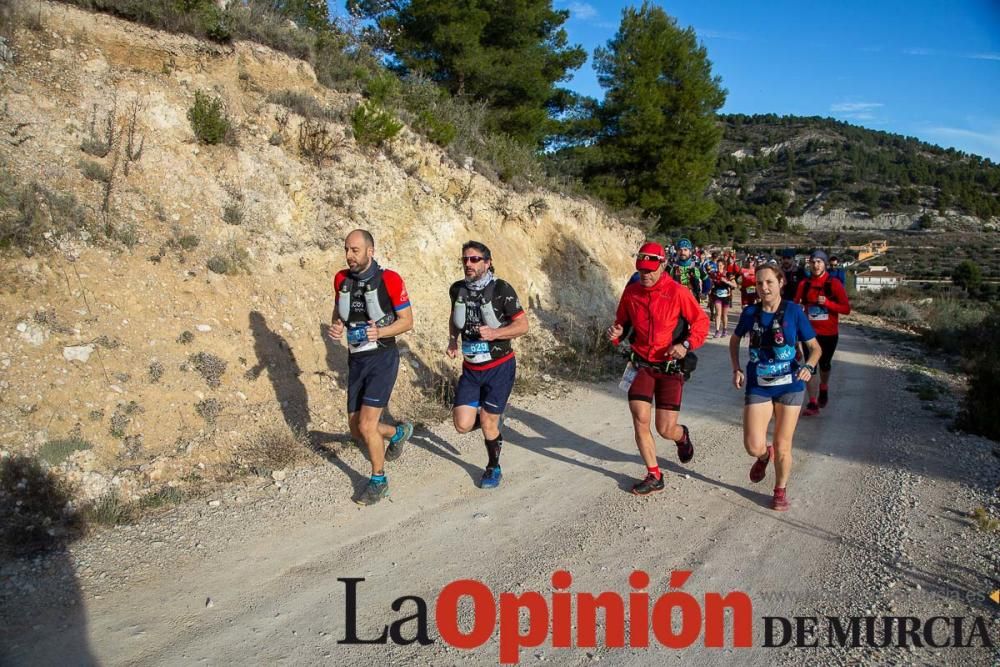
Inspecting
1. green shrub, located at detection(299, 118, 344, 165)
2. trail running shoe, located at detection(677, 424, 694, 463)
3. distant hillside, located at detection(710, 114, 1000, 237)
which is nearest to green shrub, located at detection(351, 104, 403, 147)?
green shrub, located at detection(299, 118, 344, 165)

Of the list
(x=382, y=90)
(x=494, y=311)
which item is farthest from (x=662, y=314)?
(x=382, y=90)

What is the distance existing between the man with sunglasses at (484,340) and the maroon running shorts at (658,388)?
1.10 m

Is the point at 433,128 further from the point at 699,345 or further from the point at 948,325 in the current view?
the point at 948,325

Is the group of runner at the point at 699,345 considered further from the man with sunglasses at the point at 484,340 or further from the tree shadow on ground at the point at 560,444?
the man with sunglasses at the point at 484,340

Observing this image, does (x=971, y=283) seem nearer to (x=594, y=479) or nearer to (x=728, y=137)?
(x=594, y=479)

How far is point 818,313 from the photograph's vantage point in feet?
26.3

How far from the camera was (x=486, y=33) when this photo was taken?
18250 mm

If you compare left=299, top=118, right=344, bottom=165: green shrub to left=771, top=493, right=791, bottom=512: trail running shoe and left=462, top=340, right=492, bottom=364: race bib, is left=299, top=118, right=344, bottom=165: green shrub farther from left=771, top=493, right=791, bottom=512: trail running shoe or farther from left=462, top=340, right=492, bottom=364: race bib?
left=771, top=493, right=791, bottom=512: trail running shoe

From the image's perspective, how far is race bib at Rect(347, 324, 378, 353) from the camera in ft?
16.7

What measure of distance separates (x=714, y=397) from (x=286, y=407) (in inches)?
241

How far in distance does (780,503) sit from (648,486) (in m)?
1.08

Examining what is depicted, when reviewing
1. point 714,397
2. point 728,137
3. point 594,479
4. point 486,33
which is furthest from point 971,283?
point 728,137

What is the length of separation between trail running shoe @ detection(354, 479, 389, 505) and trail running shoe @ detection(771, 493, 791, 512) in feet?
10.9

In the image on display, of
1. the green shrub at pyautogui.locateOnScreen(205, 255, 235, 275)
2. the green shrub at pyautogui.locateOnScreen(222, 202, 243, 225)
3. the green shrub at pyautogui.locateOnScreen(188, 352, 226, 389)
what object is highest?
the green shrub at pyautogui.locateOnScreen(222, 202, 243, 225)
